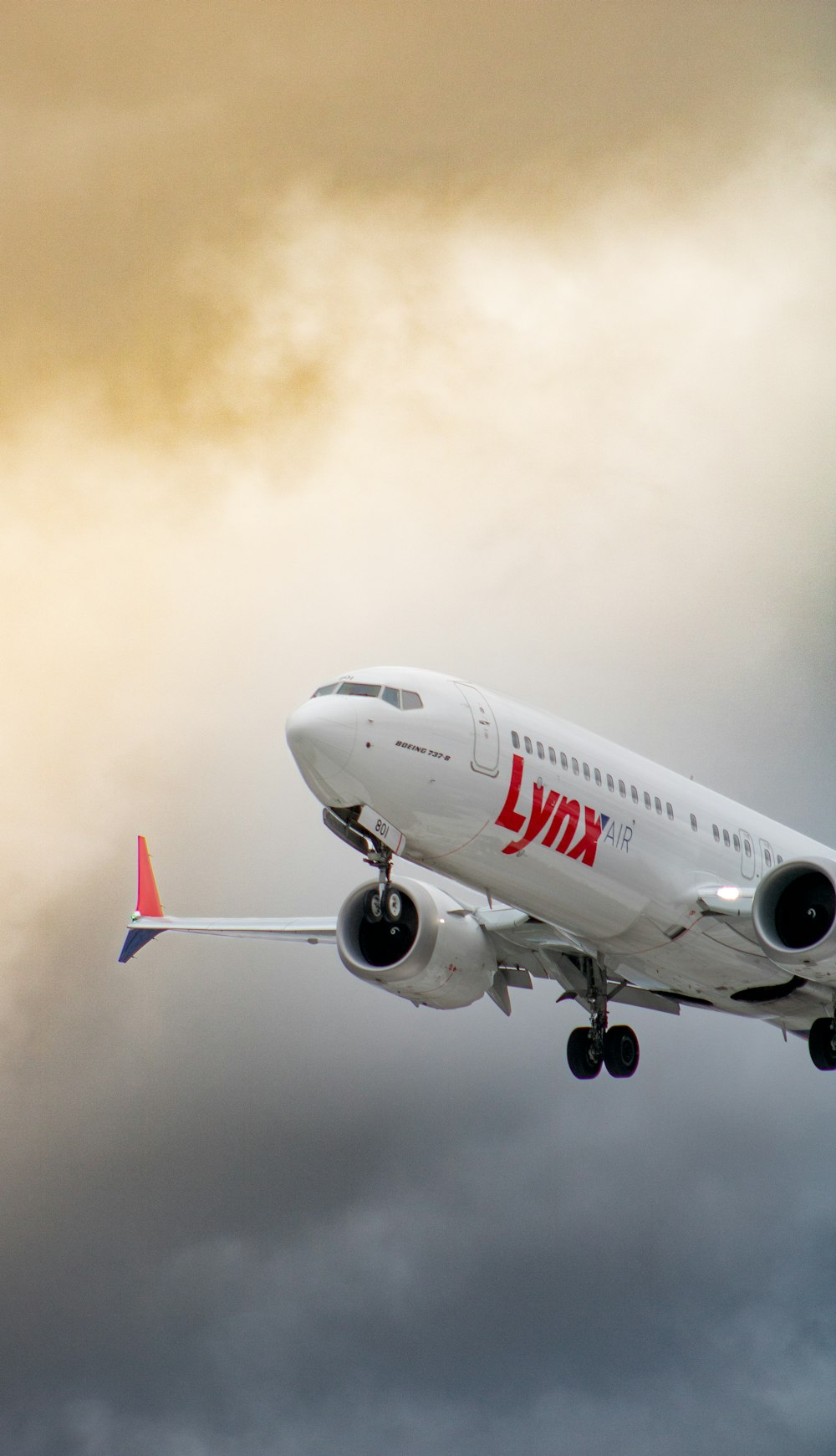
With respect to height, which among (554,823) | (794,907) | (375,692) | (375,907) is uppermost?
(375,692)

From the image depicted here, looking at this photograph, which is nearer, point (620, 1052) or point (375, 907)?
point (375, 907)

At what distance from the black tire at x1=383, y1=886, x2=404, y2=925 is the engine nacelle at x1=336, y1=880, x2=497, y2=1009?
5.26 feet

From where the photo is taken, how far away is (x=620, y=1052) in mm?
39125

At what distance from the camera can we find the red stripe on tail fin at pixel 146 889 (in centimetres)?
4362

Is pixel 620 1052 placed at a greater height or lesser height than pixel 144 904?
lesser

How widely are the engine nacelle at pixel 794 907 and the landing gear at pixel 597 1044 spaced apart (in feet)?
18.1

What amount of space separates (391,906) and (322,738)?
6.08m

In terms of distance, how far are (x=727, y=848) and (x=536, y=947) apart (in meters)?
4.92

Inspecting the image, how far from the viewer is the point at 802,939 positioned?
33.3 meters

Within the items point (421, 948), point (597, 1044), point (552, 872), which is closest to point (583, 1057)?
point (597, 1044)

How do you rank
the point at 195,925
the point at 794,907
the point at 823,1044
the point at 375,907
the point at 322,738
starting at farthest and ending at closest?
the point at 195,925 < the point at 823,1044 < the point at 375,907 < the point at 794,907 < the point at 322,738

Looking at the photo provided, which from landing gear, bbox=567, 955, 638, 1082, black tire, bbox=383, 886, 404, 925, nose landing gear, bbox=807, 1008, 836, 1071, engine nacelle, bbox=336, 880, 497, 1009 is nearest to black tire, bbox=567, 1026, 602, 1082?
landing gear, bbox=567, 955, 638, 1082

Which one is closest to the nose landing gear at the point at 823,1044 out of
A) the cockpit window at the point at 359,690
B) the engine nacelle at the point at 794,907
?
the engine nacelle at the point at 794,907

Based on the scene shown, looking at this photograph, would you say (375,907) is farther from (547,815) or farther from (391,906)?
(547,815)
